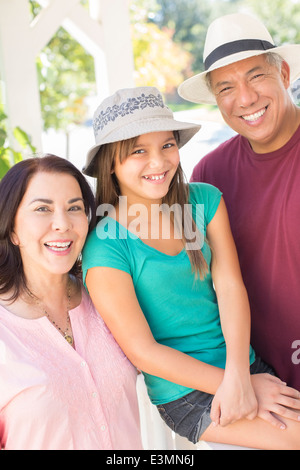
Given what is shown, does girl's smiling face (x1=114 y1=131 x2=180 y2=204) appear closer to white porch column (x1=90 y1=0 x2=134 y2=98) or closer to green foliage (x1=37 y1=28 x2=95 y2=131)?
white porch column (x1=90 y1=0 x2=134 y2=98)

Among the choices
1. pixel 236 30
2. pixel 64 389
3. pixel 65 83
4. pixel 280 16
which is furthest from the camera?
pixel 280 16

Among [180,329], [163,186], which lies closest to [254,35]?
[163,186]

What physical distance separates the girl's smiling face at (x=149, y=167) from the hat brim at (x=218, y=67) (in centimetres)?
39

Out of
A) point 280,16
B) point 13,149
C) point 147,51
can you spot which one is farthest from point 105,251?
point 280,16

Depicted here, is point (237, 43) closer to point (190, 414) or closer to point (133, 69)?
point (190, 414)

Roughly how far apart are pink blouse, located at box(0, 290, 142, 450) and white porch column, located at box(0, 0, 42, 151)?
1800mm

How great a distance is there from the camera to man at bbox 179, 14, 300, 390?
1.98 meters

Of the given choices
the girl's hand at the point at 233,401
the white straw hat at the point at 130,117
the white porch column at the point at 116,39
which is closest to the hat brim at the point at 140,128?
the white straw hat at the point at 130,117

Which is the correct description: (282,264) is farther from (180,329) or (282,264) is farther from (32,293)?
(32,293)

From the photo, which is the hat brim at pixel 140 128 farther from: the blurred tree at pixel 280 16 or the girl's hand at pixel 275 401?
the blurred tree at pixel 280 16

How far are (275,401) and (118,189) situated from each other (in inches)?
34.9

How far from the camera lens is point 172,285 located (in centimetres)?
178

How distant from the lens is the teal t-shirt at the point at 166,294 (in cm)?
174
